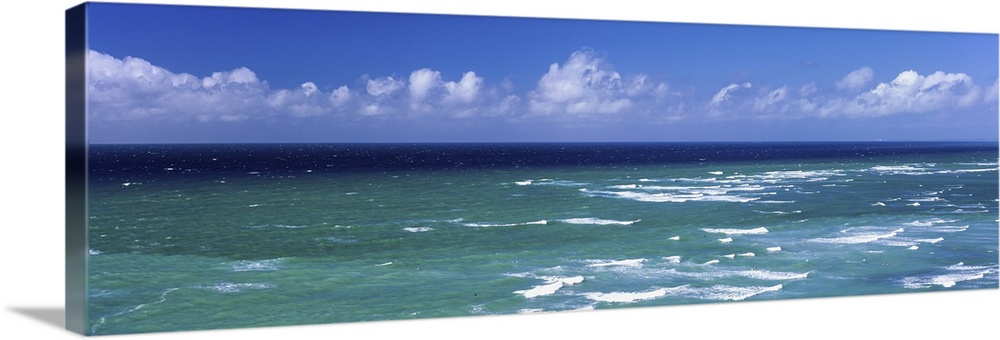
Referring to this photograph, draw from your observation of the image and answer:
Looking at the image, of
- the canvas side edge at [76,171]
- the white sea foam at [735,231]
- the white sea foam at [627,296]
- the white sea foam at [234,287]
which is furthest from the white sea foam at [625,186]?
the canvas side edge at [76,171]

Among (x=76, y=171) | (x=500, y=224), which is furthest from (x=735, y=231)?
(x=76, y=171)

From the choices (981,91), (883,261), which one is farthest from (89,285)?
(981,91)

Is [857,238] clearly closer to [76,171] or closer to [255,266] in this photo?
[255,266]

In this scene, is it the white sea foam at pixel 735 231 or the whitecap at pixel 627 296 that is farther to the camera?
the white sea foam at pixel 735 231

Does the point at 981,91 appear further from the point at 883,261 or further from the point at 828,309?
the point at 828,309

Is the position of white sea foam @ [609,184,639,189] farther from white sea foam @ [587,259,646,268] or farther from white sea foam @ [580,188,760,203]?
white sea foam @ [587,259,646,268]

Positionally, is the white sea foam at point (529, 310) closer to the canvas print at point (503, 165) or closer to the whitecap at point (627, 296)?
the canvas print at point (503, 165)
